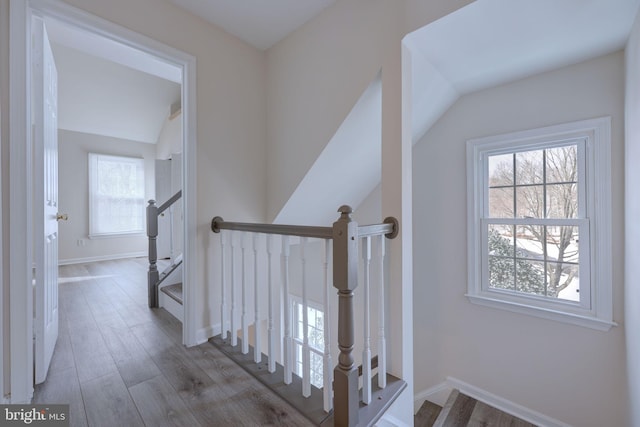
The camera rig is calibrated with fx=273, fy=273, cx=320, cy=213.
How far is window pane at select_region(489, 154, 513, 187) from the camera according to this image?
2.31 m

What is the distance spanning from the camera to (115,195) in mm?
5227

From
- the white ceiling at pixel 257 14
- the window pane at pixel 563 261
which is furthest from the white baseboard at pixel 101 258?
the window pane at pixel 563 261

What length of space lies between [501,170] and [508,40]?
1077 mm

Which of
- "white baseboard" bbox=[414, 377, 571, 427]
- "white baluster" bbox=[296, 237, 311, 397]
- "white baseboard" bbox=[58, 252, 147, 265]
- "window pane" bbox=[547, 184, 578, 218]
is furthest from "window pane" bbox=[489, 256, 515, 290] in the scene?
"white baseboard" bbox=[58, 252, 147, 265]

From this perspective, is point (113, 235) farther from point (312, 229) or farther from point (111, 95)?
point (312, 229)

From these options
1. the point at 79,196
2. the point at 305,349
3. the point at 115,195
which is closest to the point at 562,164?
the point at 305,349

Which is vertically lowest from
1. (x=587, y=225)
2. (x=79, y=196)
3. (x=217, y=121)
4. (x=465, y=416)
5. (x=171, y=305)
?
(x=465, y=416)

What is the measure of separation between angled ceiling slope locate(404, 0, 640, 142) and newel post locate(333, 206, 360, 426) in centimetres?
120

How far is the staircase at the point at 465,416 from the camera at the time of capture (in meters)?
2.09

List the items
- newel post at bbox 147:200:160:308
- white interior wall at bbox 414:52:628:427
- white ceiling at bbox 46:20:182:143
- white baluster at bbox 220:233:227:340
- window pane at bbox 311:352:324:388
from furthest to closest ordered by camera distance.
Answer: white ceiling at bbox 46:20:182:143 → window pane at bbox 311:352:324:388 → newel post at bbox 147:200:160:308 → white baluster at bbox 220:233:227:340 → white interior wall at bbox 414:52:628:427

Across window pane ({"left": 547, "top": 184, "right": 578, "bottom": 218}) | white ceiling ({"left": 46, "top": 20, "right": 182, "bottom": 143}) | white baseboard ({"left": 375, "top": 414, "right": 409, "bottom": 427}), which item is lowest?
white baseboard ({"left": 375, "top": 414, "right": 409, "bottom": 427})

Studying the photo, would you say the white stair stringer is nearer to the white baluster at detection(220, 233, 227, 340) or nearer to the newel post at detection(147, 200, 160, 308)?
the newel post at detection(147, 200, 160, 308)

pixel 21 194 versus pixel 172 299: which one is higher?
pixel 21 194

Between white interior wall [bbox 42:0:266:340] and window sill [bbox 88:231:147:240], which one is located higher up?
white interior wall [bbox 42:0:266:340]
